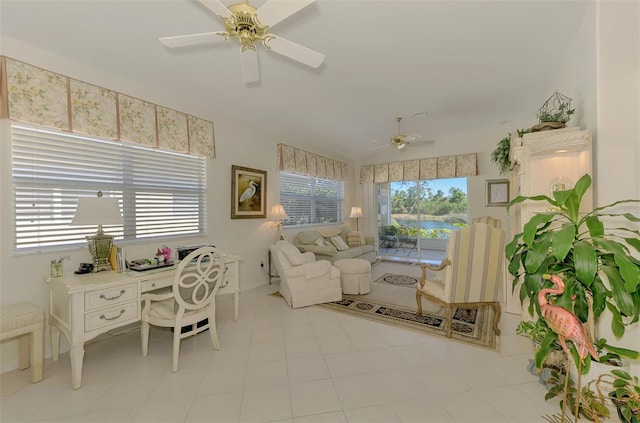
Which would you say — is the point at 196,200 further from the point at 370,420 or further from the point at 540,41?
the point at 540,41

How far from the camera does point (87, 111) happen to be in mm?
2566

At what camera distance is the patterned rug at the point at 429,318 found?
2.71m

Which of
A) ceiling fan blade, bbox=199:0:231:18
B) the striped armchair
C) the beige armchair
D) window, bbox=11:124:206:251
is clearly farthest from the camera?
the beige armchair

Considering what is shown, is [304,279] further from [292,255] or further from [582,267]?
[582,267]

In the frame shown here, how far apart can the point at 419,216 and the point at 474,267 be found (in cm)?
406

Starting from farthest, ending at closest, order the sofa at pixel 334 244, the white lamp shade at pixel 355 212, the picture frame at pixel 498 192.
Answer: the white lamp shade at pixel 355 212, the picture frame at pixel 498 192, the sofa at pixel 334 244

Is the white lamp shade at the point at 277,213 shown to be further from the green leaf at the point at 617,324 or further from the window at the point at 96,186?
the green leaf at the point at 617,324

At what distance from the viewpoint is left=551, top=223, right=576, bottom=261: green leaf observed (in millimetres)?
1344

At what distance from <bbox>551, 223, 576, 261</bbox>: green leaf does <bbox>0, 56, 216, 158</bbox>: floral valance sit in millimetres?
3740

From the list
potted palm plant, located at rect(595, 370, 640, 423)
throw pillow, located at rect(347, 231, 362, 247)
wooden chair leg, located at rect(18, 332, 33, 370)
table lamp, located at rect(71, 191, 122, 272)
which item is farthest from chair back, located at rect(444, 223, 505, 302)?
wooden chair leg, located at rect(18, 332, 33, 370)

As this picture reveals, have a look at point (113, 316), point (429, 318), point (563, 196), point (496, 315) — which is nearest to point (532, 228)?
point (563, 196)

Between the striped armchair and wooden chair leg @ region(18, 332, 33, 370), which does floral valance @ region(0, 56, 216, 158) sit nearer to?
wooden chair leg @ region(18, 332, 33, 370)

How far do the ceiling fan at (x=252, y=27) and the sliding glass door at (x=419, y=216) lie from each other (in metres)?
5.24

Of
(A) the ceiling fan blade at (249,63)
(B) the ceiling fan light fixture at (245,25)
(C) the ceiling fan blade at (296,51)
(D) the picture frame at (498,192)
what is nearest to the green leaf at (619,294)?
(C) the ceiling fan blade at (296,51)
